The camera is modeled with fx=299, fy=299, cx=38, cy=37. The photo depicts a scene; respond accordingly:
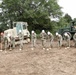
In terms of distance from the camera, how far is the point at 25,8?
49.4m

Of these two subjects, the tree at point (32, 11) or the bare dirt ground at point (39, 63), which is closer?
the bare dirt ground at point (39, 63)

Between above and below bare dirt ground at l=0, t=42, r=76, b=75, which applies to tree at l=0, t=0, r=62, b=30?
above

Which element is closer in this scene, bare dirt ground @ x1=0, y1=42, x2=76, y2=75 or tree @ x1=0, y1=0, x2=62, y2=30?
bare dirt ground @ x1=0, y1=42, x2=76, y2=75

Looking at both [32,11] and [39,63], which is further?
[32,11]

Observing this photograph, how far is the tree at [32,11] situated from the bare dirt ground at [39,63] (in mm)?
24744

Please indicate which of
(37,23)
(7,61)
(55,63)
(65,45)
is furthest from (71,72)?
(37,23)

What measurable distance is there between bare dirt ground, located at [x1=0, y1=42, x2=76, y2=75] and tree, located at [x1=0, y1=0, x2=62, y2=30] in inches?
974

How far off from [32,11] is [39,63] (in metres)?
28.7

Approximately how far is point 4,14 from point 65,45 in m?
24.4

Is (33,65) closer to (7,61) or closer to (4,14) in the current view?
(7,61)

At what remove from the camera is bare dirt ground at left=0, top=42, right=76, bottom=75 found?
1798 cm

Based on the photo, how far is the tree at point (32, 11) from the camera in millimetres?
49000

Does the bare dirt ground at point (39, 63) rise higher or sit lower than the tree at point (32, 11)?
lower

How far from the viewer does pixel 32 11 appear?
4831 centimetres
